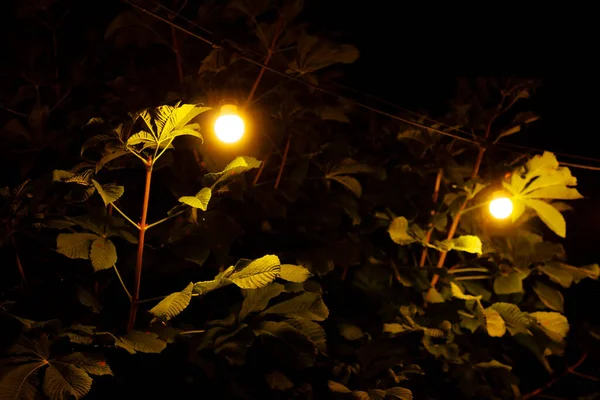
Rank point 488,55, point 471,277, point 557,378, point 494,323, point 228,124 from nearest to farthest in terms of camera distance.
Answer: point 228,124 → point 494,323 → point 471,277 → point 557,378 → point 488,55

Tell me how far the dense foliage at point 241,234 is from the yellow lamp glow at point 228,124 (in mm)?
123

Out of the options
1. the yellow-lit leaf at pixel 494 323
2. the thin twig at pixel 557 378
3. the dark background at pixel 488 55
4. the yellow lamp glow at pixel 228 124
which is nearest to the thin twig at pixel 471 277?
the yellow-lit leaf at pixel 494 323

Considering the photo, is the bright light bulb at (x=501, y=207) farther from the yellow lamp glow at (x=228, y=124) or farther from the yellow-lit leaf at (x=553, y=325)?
the yellow lamp glow at (x=228, y=124)

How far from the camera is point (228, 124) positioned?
2066mm

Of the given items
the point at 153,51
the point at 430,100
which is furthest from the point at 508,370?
the point at 430,100

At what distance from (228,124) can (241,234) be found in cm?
50

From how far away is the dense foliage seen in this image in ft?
5.10

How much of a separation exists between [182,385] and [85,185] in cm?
85

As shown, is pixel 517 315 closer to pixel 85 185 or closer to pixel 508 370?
pixel 508 370

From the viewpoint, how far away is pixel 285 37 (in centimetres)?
234

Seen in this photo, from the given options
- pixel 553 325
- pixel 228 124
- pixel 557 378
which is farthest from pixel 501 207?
pixel 228 124

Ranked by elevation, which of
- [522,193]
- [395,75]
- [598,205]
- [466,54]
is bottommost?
[522,193]

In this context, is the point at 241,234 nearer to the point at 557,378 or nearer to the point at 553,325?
the point at 553,325

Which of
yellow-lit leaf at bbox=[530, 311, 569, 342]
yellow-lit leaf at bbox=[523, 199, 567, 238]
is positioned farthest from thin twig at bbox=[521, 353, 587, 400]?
yellow-lit leaf at bbox=[523, 199, 567, 238]
